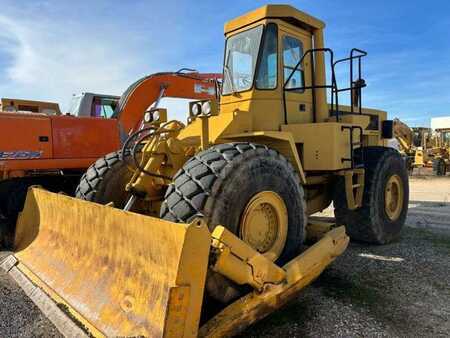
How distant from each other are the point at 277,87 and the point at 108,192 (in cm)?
232

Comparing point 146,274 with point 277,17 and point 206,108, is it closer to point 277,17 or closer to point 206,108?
point 206,108

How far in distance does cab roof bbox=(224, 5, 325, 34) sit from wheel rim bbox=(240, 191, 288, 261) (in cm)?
229

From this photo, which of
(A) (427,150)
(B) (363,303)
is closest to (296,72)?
(B) (363,303)

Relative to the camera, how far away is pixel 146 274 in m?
2.81

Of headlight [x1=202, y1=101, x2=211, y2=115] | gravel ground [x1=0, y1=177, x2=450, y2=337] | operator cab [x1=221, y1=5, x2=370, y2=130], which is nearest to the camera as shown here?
gravel ground [x1=0, y1=177, x2=450, y2=337]

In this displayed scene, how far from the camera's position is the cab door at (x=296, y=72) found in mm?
4809

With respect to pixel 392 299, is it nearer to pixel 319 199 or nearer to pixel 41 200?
pixel 319 199

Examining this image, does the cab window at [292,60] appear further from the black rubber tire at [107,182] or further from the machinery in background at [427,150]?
the machinery in background at [427,150]

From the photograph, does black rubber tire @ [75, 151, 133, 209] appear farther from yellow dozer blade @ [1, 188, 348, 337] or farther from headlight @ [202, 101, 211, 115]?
headlight @ [202, 101, 211, 115]

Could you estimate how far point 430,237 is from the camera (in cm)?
641

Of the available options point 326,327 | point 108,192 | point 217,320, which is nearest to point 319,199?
point 326,327

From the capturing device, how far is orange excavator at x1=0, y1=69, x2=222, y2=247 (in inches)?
268

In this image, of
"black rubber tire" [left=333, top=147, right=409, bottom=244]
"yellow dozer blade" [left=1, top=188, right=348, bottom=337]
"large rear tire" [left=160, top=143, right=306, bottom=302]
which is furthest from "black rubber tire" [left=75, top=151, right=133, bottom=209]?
"black rubber tire" [left=333, top=147, right=409, bottom=244]

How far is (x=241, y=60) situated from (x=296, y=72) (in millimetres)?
684
